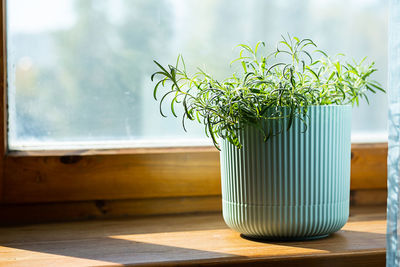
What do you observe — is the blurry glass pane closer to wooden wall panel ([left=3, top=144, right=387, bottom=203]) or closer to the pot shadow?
wooden wall panel ([left=3, top=144, right=387, bottom=203])

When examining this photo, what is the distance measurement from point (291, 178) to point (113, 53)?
47 centimetres

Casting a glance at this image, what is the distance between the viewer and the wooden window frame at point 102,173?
3.13 ft

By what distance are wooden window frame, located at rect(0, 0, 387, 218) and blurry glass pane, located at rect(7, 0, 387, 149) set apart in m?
0.04

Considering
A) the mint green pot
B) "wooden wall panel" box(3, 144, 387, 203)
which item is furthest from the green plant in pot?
"wooden wall panel" box(3, 144, 387, 203)

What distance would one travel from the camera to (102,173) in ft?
3.24

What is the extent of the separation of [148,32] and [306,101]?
1.38 ft

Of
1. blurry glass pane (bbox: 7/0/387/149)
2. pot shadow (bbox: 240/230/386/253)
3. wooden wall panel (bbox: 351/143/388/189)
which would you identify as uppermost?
blurry glass pane (bbox: 7/0/387/149)

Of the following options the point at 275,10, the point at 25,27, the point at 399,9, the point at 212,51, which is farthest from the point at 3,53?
the point at 399,9

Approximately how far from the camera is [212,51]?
1.05 m

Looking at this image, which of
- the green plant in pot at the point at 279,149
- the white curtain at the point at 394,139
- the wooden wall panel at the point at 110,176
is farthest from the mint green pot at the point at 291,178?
the wooden wall panel at the point at 110,176

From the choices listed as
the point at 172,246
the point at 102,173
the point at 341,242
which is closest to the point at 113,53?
the point at 102,173

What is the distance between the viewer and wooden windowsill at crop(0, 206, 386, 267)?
2.34 ft

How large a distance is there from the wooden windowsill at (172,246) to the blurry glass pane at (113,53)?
7.7 inches

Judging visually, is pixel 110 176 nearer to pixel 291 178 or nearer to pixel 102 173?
pixel 102 173
